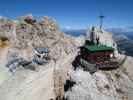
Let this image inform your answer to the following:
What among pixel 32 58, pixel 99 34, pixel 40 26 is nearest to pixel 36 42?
pixel 40 26

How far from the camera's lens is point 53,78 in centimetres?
4403

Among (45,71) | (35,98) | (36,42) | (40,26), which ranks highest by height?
(40,26)

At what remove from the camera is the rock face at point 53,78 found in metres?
36.9

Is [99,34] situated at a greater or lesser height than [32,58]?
greater

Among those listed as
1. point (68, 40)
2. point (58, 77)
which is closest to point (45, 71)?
point (58, 77)

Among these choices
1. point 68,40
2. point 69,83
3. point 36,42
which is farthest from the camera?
point 68,40

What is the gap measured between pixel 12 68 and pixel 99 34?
33241 millimetres

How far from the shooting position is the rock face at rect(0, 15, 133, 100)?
36875 mm

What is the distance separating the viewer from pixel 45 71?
43875mm

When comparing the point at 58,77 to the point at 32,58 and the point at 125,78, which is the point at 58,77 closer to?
the point at 32,58

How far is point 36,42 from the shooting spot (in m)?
63.6

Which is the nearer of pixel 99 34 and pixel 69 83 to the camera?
pixel 69 83

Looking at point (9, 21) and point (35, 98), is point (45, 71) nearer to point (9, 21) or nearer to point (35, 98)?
point (35, 98)

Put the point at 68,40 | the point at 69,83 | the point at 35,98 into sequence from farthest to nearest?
the point at 68,40 → the point at 69,83 → the point at 35,98
